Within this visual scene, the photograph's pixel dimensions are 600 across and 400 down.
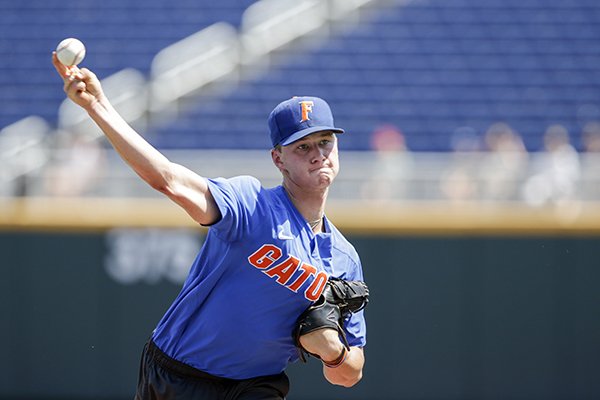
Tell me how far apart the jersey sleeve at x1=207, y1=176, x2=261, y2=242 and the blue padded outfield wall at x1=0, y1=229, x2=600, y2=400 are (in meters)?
4.87

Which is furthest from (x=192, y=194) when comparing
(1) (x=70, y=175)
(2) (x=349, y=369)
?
(1) (x=70, y=175)

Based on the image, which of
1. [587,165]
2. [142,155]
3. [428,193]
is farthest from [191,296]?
[587,165]

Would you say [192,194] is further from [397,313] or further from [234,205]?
[397,313]

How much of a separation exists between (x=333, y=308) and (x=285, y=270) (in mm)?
244

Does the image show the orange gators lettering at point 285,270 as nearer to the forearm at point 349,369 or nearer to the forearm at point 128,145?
the forearm at point 349,369

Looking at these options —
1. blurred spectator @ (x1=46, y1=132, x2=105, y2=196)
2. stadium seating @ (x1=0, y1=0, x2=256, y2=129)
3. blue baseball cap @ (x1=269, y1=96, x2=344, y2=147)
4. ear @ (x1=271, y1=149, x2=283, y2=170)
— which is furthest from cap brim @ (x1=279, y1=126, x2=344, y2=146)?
stadium seating @ (x1=0, y1=0, x2=256, y2=129)

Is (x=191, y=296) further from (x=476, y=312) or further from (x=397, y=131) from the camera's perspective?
(x=397, y=131)

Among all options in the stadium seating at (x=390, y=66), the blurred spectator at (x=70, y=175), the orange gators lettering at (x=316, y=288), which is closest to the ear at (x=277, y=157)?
the orange gators lettering at (x=316, y=288)

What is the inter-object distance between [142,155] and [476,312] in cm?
572

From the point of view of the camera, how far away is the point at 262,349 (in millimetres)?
3922

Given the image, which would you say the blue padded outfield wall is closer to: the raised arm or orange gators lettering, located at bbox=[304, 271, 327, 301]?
orange gators lettering, located at bbox=[304, 271, 327, 301]

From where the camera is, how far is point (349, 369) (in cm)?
406

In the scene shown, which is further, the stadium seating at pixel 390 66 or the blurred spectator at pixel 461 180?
the stadium seating at pixel 390 66

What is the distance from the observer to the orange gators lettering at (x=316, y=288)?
385 centimetres
